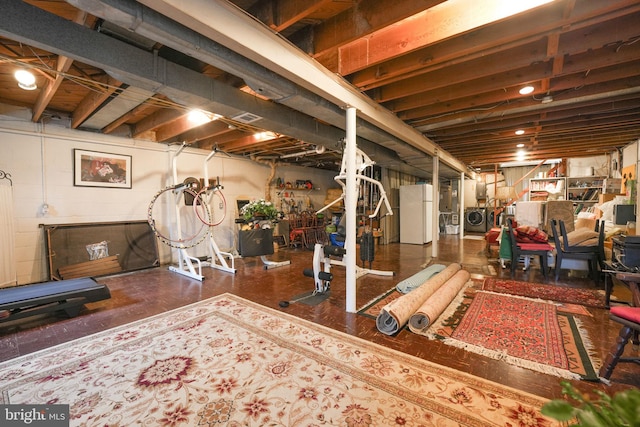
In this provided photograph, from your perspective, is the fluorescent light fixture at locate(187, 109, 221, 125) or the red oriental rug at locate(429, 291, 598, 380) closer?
the red oriental rug at locate(429, 291, 598, 380)

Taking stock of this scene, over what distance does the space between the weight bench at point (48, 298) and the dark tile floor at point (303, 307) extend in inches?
6.0

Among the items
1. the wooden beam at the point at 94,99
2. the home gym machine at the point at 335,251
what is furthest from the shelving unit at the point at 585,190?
the wooden beam at the point at 94,99

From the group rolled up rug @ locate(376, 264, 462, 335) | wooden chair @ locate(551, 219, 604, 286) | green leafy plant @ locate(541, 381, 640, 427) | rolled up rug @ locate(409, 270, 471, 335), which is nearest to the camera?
green leafy plant @ locate(541, 381, 640, 427)

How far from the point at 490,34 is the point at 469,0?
1.39 ft

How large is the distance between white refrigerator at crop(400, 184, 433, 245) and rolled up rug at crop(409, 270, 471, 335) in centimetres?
469

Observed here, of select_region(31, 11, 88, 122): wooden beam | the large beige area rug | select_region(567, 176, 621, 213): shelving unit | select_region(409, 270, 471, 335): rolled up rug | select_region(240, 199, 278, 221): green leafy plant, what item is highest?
select_region(31, 11, 88, 122): wooden beam

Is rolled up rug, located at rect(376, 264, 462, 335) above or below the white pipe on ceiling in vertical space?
below

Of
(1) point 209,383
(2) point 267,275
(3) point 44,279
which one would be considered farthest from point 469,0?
(3) point 44,279

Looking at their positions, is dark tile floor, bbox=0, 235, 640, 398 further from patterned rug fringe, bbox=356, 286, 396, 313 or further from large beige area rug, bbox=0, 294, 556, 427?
large beige area rug, bbox=0, 294, 556, 427

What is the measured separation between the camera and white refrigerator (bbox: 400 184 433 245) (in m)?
7.93

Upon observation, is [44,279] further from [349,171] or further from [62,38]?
[349,171]

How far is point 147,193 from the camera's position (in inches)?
213

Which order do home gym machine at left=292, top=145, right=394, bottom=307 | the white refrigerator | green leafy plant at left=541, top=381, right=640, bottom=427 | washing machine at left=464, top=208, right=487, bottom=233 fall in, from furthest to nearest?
1. washing machine at left=464, top=208, right=487, bottom=233
2. the white refrigerator
3. home gym machine at left=292, top=145, right=394, bottom=307
4. green leafy plant at left=541, top=381, right=640, bottom=427

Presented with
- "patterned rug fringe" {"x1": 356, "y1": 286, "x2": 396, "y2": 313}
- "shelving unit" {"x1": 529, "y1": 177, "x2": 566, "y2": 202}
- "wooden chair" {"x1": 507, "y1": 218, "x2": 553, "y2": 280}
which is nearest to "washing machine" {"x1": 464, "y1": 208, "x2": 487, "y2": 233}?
"shelving unit" {"x1": 529, "y1": 177, "x2": 566, "y2": 202}
